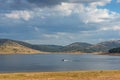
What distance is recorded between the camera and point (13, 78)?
53531mm

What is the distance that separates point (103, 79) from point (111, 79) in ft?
4.84

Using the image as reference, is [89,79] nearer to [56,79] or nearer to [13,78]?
[56,79]

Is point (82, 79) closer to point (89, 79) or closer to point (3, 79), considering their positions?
point (89, 79)

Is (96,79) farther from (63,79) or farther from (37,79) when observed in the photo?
(37,79)

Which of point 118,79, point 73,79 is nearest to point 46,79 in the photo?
point 73,79

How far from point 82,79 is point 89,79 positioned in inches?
51.8

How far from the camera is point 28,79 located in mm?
50812

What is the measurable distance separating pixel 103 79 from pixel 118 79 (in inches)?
110

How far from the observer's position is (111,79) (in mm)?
50406

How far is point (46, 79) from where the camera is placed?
51.1 meters

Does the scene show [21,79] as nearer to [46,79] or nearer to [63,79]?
[46,79]

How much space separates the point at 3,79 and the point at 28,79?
4789 millimetres

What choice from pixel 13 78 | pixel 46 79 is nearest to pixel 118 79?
pixel 46 79

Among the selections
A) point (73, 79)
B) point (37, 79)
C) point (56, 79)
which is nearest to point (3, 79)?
point (37, 79)
